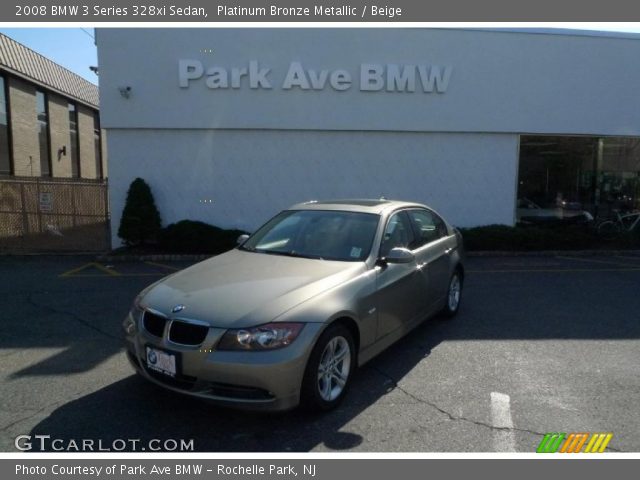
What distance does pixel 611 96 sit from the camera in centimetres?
1298

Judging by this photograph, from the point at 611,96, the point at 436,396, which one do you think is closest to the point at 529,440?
the point at 436,396

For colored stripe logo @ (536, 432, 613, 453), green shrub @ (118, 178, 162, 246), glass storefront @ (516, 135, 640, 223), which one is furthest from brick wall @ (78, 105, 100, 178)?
colored stripe logo @ (536, 432, 613, 453)

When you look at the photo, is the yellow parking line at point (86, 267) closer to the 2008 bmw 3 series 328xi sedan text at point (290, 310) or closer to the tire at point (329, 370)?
the 2008 bmw 3 series 328xi sedan text at point (290, 310)

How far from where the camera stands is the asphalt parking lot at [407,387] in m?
3.56

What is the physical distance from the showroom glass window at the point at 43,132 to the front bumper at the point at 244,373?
25.1 meters

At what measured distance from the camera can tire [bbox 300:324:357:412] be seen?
363 centimetres

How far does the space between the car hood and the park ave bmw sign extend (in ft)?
27.1

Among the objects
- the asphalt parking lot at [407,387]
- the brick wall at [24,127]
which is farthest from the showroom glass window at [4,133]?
the asphalt parking lot at [407,387]

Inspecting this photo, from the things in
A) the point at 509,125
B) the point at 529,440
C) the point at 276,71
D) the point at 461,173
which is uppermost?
the point at 276,71

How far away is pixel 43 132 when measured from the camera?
25.1m

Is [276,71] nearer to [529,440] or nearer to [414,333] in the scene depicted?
[414,333]

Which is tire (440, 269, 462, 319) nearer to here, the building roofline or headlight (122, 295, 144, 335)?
headlight (122, 295, 144, 335)

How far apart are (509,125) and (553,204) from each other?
8.54ft

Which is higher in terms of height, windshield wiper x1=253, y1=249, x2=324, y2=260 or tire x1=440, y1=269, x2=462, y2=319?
windshield wiper x1=253, y1=249, x2=324, y2=260
